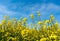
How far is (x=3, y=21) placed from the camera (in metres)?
11.8

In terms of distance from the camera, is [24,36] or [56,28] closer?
[24,36]

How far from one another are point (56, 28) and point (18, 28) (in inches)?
78.9

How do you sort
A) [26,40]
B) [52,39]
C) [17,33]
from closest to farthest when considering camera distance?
[52,39]
[26,40]
[17,33]

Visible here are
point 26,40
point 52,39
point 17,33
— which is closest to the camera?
point 52,39

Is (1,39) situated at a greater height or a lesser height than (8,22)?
lesser

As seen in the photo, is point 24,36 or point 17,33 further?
point 17,33

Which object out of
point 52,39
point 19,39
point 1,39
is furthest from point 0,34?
point 52,39

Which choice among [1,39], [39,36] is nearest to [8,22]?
[1,39]

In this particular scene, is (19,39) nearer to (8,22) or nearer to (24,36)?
(24,36)

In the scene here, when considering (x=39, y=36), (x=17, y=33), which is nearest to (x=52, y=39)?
(x=39, y=36)

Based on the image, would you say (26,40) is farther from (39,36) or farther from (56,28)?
(56,28)

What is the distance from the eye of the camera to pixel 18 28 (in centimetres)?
1176

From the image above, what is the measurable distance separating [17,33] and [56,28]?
2.05 meters

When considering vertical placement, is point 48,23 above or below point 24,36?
above
